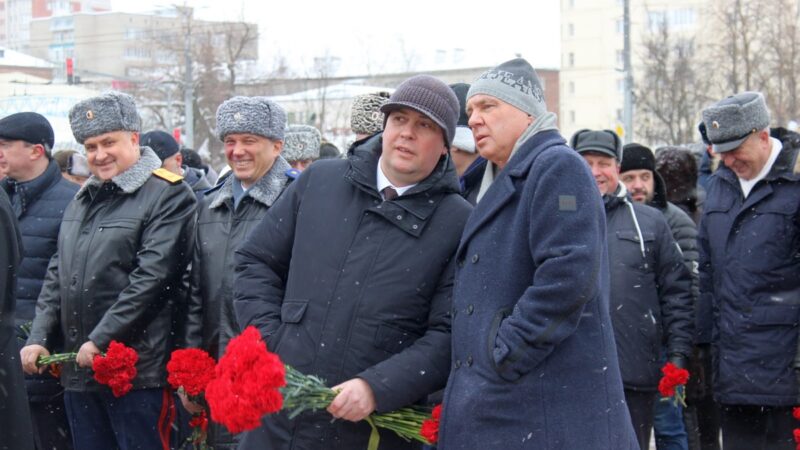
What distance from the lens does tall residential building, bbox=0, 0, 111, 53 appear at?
471 ft

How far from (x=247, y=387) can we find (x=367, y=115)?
3.31 meters

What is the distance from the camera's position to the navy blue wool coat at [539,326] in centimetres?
366

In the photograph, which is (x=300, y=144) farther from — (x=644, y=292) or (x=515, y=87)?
(x=515, y=87)

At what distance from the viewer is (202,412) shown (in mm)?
5742

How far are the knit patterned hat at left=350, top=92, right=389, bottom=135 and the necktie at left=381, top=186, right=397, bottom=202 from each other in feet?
7.57

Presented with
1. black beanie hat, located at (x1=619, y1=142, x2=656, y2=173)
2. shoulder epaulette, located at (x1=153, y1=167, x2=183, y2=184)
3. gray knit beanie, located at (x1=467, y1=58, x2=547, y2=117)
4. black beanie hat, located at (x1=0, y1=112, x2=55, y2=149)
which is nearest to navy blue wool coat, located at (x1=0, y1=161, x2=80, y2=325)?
black beanie hat, located at (x1=0, y1=112, x2=55, y2=149)

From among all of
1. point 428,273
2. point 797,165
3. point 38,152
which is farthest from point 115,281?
point 797,165

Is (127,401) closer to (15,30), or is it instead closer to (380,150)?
(380,150)

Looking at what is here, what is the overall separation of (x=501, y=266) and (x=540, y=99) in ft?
2.38

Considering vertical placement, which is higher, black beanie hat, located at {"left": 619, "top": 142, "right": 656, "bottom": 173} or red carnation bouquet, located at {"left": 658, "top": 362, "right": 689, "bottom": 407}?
black beanie hat, located at {"left": 619, "top": 142, "right": 656, "bottom": 173}

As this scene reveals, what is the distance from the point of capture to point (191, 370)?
524 cm

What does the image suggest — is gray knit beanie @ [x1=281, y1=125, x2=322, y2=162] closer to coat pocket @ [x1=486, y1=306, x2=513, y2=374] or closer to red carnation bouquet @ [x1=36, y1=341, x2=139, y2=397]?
red carnation bouquet @ [x1=36, y1=341, x2=139, y2=397]

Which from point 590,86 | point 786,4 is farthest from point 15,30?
point 786,4

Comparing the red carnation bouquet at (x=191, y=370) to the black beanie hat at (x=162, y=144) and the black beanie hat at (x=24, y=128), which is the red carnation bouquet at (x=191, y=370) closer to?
the black beanie hat at (x=24, y=128)
